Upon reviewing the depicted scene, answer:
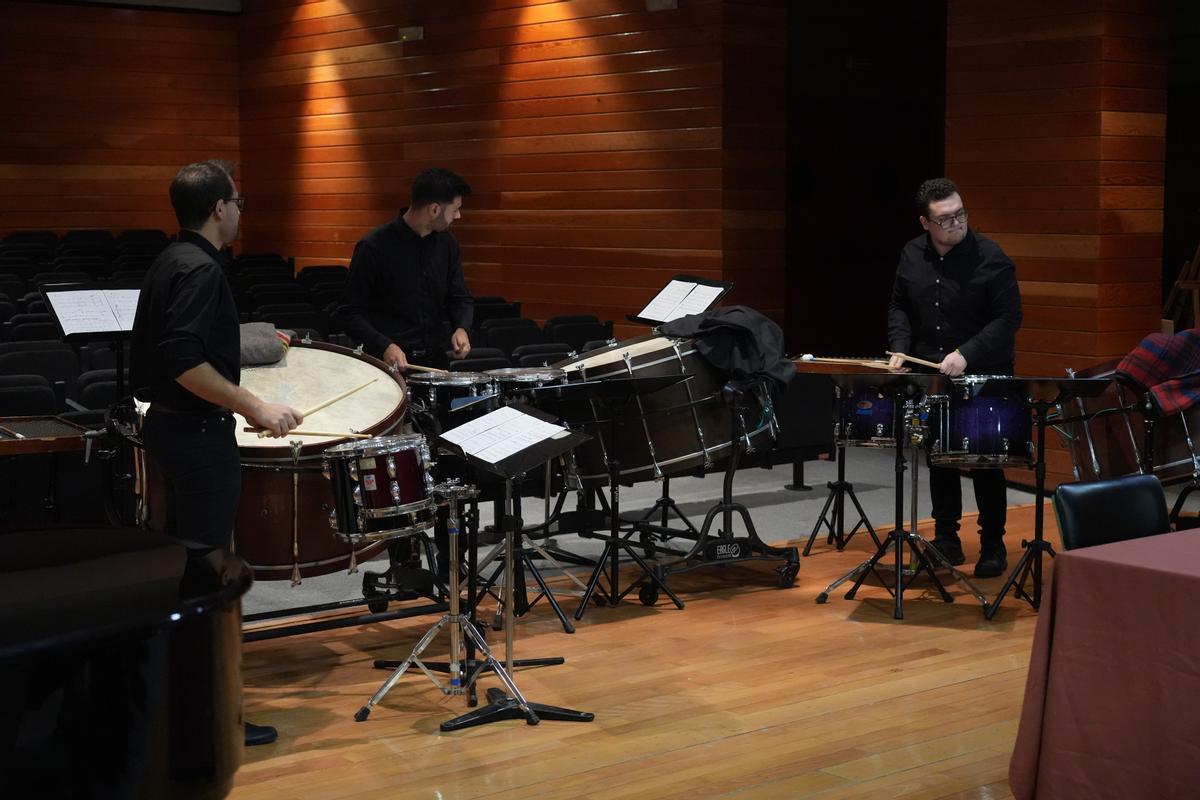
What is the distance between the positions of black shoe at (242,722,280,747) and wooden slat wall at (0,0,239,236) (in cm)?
1291

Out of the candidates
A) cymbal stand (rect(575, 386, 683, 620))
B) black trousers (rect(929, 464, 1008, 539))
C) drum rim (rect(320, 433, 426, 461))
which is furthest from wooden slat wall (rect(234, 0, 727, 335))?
drum rim (rect(320, 433, 426, 461))

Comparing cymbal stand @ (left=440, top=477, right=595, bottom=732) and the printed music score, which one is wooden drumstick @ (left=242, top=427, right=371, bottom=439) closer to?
cymbal stand @ (left=440, top=477, right=595, bottom=732)

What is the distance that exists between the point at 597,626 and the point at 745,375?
109cm

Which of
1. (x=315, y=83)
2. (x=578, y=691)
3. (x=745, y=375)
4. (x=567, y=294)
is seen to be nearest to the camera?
(x=578, y=691)

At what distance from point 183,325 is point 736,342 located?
2317mm

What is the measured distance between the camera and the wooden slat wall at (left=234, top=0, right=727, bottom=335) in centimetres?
1001

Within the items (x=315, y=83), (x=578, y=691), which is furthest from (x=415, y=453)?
(x=315, y=83)

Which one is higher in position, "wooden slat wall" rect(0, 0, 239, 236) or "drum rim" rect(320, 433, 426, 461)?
"wooden slat wall" rect(0, 0, 239, 236)

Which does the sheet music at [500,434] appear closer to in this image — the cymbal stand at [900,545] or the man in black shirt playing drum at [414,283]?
the man in black shirt playing drum at [414,283]

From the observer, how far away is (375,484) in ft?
12.9

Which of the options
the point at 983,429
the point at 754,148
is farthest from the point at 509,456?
the point at 754,148

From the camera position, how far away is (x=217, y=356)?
378cm

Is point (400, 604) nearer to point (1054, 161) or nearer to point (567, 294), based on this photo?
point (1054, 161)

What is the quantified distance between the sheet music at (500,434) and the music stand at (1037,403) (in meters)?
1.74
